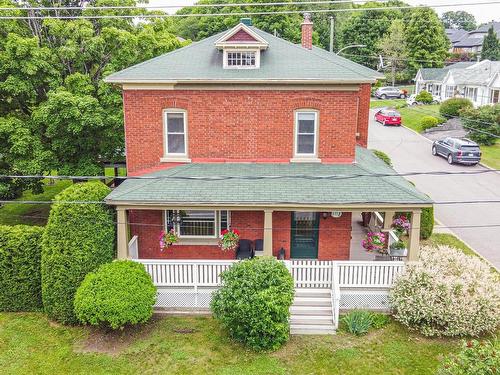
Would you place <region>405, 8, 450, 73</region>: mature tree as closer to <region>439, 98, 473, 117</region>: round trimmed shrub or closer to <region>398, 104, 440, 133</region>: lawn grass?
<region>398, 104, 440, 133</region>: lawn grass

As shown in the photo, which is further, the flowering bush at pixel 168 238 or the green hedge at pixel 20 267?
the flowering bush at pixel 168 238

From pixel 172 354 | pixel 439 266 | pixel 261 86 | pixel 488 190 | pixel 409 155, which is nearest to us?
pixel 172 354

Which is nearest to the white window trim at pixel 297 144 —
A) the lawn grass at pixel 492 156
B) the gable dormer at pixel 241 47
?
the gable dormer at pixel 241 47

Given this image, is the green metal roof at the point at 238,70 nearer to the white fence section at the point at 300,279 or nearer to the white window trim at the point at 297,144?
the white window trim at the point at 297,144

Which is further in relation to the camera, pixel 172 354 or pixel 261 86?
pixel 261 86

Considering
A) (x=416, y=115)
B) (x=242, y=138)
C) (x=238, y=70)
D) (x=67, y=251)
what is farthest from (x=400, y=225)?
(x=416, y=115)

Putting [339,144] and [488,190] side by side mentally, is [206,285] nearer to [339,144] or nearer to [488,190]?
[339,144]

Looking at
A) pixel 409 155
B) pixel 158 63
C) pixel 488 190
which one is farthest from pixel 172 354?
pixel 409 155
